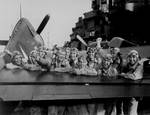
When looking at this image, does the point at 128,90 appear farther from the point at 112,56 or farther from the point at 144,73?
the point at 112,56

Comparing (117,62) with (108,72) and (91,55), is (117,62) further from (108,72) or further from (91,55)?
(91,55)

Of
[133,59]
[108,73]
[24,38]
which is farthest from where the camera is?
[24,38]

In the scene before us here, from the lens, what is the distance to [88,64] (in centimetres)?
618

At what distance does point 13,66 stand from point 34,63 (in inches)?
19.9

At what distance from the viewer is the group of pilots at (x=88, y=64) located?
5.41 metres

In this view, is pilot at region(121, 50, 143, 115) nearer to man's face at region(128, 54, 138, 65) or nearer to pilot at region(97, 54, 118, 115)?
man's face at region(128, 54, 138, 65)

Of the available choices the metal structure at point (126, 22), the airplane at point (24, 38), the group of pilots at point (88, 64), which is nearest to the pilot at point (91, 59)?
the group of pilots at point (88, 64)

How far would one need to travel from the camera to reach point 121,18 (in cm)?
1347

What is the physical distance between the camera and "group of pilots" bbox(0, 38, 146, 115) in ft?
17.7

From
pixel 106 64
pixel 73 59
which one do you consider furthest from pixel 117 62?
pixel 73 59

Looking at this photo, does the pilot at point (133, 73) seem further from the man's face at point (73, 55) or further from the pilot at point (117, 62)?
the man's face at point (73, 55)

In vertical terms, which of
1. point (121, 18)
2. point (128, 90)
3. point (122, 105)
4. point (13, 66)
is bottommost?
point (122, 105)

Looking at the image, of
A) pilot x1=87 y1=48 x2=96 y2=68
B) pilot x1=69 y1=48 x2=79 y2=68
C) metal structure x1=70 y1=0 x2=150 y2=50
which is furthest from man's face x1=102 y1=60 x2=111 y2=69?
metal structure x1=70 y1=0 x2=150 y2=50

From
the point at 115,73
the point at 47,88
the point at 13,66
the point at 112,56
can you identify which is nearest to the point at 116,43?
the point at 112,56
